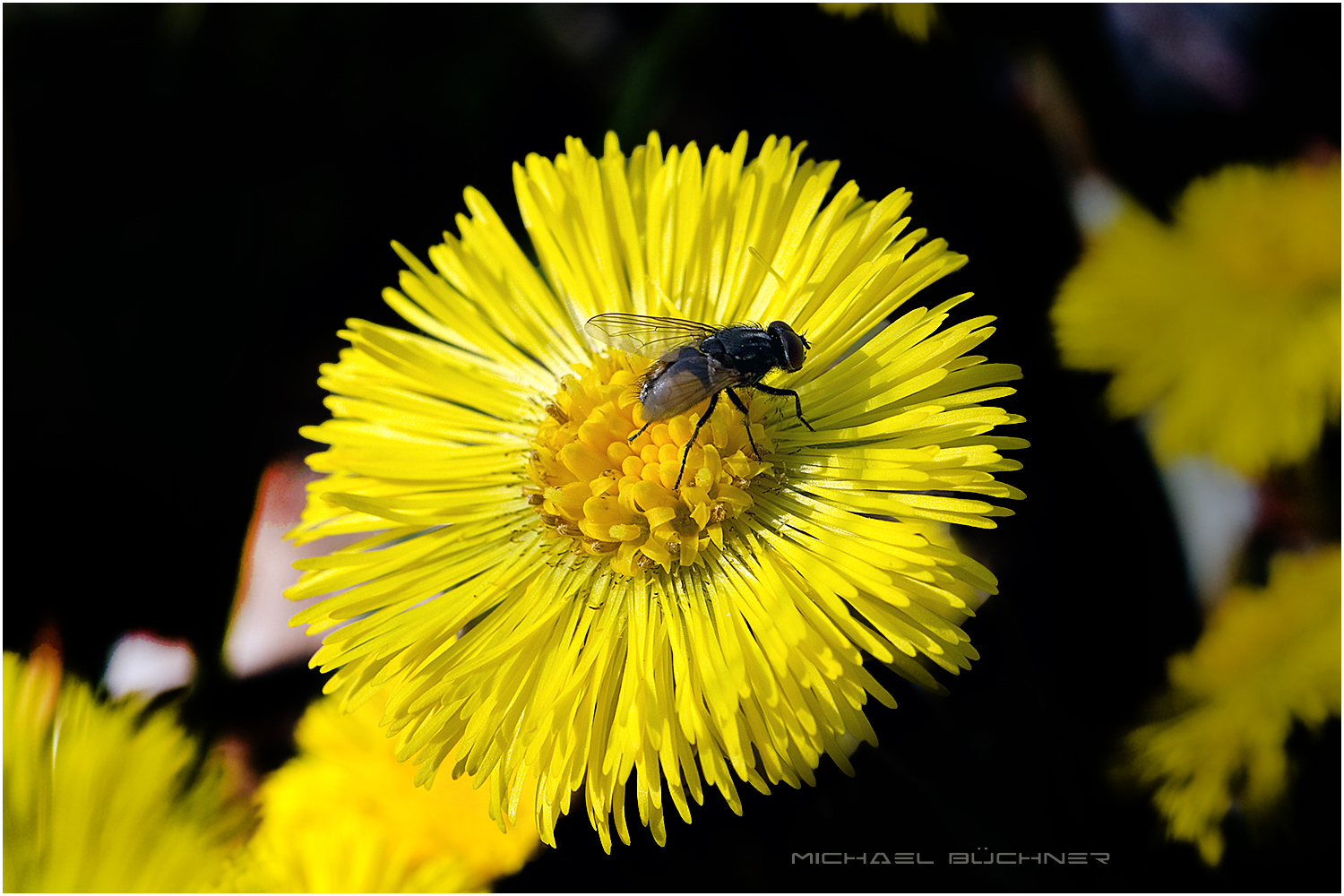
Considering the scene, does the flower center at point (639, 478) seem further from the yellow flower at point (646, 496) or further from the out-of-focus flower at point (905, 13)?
the out-of-focus flower at point (905, 13)

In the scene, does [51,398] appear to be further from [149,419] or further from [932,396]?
[932,396]

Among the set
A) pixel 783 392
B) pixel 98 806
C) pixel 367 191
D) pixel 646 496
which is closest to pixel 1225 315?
pixel 783 392

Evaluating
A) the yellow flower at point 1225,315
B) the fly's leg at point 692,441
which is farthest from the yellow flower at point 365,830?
the yellow flower at point 1225,315

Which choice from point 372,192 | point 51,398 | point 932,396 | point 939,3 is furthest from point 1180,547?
point 51,398

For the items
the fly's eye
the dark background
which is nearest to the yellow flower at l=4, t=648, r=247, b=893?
the dark background

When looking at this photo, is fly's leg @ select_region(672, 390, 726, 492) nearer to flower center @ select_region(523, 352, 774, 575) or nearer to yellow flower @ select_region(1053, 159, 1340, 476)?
flower center @ select_region(523, 352, 774, 575)
